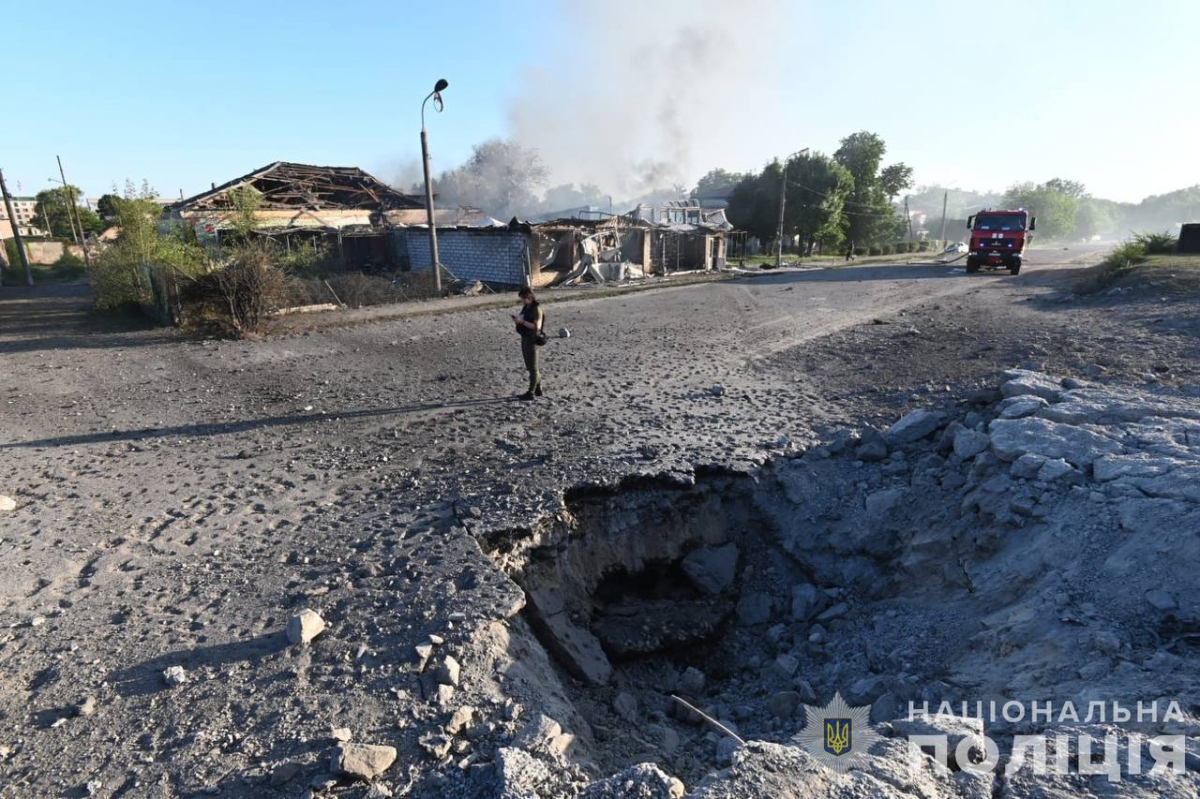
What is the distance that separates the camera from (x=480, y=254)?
23.2m

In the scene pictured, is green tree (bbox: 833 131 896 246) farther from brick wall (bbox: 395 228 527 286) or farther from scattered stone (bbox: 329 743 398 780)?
scattered stone (bbox: 329 743 398 780)

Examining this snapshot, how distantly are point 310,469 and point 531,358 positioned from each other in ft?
10.0

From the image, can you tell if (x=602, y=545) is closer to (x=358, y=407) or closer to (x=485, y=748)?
(x=485, y=748)

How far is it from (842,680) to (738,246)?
4274cm

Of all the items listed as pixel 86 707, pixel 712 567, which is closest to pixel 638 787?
pixel 86 707

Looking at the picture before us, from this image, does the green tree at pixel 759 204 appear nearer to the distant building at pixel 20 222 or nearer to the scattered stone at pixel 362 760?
the distant building at pixel 20 222

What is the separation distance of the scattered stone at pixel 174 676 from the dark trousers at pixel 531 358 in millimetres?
5230

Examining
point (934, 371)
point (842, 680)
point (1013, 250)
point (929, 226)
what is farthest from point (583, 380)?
point (929, 226)

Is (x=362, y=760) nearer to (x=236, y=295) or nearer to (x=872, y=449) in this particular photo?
(x=872, y=449)

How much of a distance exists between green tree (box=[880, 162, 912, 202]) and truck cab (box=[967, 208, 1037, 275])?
3410 centimetres

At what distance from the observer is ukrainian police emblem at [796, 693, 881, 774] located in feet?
8.48

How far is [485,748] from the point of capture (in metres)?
2.85

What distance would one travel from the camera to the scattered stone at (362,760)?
2641 millimetres

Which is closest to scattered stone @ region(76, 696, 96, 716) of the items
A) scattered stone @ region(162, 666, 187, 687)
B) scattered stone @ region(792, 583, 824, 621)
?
scattered stone @ region(162, 666, 187, 687)
